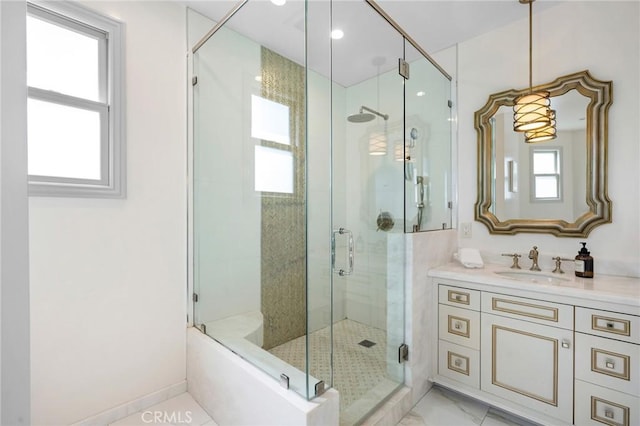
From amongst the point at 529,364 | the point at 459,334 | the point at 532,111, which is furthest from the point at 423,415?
the point at 532,111

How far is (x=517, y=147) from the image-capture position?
2.25 meters

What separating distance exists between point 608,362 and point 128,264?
105 inches

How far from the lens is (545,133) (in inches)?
80.7

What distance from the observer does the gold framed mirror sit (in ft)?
6.33

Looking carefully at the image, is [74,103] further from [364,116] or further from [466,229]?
[466,229]

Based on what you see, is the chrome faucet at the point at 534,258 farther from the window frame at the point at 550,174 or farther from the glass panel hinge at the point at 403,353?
the glass panel hinge at the point at 403,353

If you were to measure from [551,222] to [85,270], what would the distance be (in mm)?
3034

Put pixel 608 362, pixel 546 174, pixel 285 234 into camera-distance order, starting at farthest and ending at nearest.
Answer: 1. pixel 546 174
2. pixel 285 234
3. pixel 608 362

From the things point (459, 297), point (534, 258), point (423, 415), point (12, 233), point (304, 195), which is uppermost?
point (304, 195)

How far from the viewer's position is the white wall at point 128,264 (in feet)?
5.09

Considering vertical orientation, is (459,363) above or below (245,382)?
below

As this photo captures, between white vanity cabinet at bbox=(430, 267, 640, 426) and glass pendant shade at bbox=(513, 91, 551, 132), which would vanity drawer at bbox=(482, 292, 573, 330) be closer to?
white vanity cabinet at bbox=(430, 267, 640, 426)

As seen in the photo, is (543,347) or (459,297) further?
(459,297)

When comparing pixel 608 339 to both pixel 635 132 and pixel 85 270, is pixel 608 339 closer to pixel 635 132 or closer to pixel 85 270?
pixel 635 132
